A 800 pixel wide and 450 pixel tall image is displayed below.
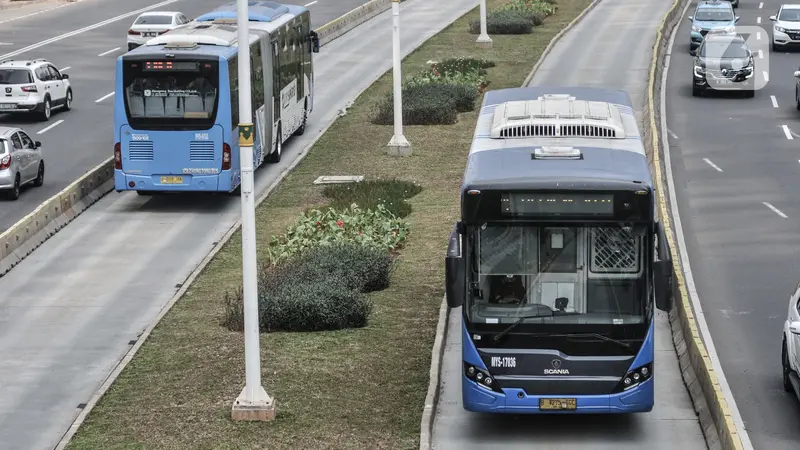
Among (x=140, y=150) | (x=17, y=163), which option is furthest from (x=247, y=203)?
(x=17, y=163)

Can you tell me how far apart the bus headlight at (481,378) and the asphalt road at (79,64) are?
56.2 ft

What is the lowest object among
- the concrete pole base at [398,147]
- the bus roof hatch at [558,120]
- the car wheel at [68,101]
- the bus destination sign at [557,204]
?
the car wheel at [68,101]

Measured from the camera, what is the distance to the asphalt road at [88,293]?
65.0ft

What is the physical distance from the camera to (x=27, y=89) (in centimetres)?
4350

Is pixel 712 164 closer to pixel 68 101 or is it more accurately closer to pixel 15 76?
pixel 68 101

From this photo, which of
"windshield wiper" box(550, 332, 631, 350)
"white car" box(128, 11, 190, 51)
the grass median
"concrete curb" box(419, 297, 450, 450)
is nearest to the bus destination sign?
"windshield wiper" box(550, 332, 631, 350)

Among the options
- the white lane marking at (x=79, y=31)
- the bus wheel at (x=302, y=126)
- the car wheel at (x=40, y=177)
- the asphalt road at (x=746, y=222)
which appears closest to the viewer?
the asphalt road at (x=746, y=222)

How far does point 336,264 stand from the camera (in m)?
24.6

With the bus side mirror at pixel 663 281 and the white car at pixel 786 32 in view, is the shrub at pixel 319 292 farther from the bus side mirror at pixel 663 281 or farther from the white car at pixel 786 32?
the white car at pixel 786 32

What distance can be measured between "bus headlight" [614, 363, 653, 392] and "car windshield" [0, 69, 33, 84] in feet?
103

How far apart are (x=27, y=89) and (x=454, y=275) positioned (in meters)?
30.8

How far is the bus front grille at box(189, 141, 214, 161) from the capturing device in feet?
103

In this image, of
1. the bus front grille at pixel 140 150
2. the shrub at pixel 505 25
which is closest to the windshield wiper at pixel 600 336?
the bus front grille at pixel 140 150

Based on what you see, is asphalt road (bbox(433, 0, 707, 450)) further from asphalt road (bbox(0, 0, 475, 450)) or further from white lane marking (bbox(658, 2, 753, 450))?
asphalt road (bbox(0, 0, 475, 450))
